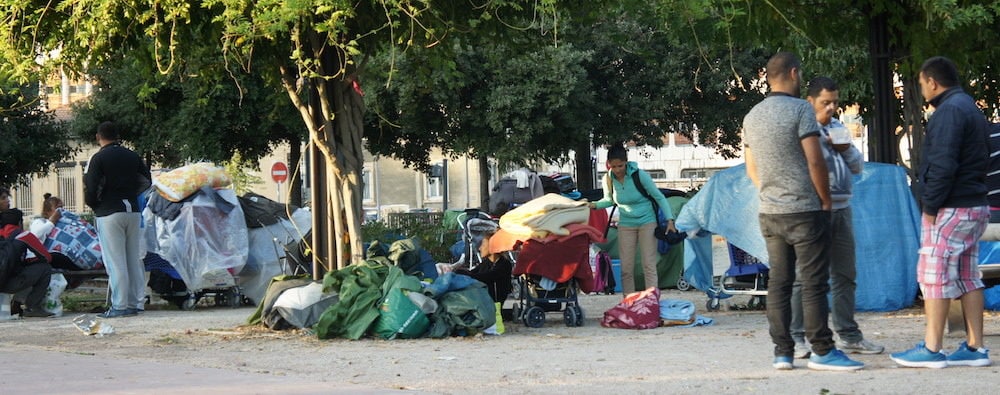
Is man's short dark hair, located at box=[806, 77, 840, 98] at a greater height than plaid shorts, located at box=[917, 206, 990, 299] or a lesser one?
greater

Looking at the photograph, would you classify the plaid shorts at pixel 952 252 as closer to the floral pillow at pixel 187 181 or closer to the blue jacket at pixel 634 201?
the blue jacket at pixel 634 201

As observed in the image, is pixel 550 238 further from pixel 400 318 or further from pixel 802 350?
pixel 802 350

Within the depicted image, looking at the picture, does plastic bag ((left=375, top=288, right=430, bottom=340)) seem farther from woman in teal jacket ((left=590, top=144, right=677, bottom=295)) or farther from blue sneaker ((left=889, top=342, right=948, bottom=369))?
blue sneaker ((left=889, top=342, right=948, bottom=369))

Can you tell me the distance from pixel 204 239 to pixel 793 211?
9.00 metres

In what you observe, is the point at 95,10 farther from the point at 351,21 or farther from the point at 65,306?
the point at 65,306

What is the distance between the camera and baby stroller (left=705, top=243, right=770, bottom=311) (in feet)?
42.7

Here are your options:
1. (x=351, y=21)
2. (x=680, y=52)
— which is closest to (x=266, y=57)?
(x=351, y=21)

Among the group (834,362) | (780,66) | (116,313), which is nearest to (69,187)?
(116,313)

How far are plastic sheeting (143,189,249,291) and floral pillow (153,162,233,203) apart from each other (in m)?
0.11

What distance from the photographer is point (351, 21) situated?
1084 centimetres

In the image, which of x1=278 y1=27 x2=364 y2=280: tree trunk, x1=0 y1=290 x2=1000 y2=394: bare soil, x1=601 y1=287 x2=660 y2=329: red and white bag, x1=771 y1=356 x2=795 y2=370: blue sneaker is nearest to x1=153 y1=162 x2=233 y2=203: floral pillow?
x1=0 y1=290 x2=1000 y2=394: bare soil

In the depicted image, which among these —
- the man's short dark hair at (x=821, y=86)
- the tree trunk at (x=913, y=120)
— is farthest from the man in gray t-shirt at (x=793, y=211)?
the tree trunk at (x=913, y=120)

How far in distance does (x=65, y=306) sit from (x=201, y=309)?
5.49 ft

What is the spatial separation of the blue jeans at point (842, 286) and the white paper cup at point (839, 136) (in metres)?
0.40
